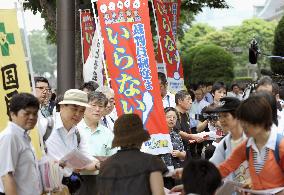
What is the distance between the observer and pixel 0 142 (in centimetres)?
513

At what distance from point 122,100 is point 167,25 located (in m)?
6.49

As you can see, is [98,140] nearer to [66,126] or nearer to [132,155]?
[66,126]

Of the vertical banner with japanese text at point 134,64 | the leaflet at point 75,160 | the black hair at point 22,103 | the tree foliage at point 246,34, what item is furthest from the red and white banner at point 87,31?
the tree foliage at point 246,34

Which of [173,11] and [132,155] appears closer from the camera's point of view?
[132,155]

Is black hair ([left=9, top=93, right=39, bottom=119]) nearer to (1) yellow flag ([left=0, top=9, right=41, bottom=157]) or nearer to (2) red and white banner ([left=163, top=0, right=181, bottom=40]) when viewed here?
(1) yellow flag ([left=0, top=9, right=41, bottom=157])

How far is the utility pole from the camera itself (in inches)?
430

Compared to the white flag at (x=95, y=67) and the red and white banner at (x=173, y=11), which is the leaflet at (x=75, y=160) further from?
the red and white banner at (x=173, y=11)

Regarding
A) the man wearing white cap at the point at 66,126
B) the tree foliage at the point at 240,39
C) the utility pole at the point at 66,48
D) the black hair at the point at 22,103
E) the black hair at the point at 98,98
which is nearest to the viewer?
the black hair at the point at 22,103

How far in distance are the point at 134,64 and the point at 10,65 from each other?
227 cm

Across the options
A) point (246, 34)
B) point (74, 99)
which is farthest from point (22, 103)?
point (246, 34)

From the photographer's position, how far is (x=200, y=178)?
4.06 meters

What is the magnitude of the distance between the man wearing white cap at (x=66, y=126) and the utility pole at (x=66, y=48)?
458cm

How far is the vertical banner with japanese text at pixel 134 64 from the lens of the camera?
7.87 metres

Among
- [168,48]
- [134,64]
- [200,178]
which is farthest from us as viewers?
[168,48]
